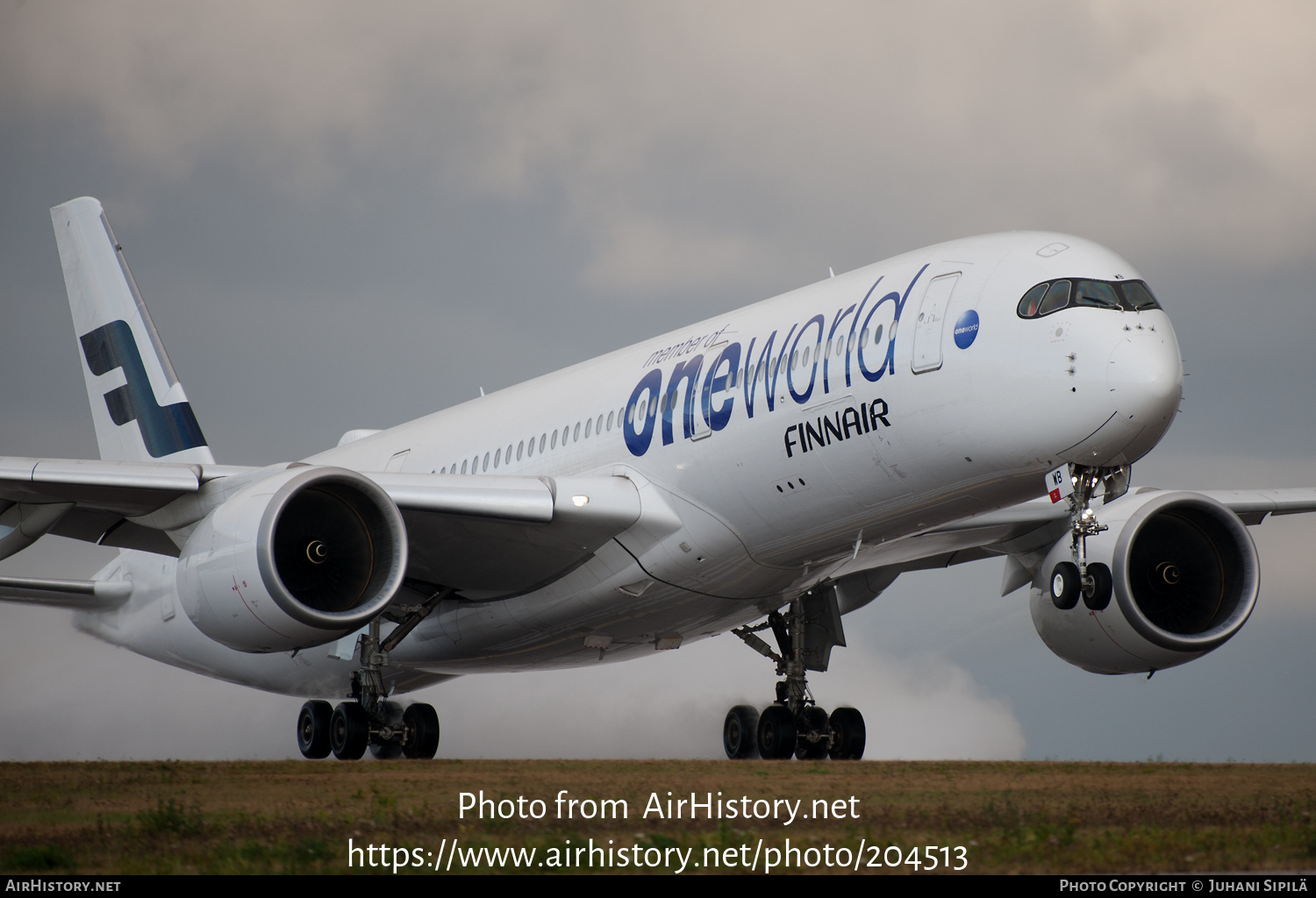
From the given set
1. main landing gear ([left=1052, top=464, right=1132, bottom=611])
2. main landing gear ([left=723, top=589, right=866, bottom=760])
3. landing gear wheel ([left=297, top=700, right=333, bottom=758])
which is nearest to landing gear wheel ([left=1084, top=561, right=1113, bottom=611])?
main landing gear ([left=1052, top=464, right=1132, bottom=611])

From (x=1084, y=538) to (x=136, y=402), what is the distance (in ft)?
55.2

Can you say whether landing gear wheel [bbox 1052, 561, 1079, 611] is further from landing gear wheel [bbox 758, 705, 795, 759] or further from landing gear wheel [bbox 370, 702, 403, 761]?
landing gear wheel [bbox 370, 702, 403, 761]

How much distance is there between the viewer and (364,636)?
1745 cm

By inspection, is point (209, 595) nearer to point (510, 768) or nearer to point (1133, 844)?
point (510, 768)

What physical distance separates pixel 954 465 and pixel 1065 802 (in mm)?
4818

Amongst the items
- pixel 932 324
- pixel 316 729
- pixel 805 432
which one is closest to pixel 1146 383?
pixel 932 324

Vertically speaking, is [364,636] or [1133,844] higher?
[364,636]

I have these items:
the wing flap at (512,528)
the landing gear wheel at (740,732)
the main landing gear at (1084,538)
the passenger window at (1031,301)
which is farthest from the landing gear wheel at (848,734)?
the passenger window at (1031,301)

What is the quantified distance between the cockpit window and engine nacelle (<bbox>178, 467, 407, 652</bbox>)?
680 centimetres

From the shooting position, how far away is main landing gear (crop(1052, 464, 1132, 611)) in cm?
1322

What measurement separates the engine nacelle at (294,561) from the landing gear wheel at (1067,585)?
660 centimetres

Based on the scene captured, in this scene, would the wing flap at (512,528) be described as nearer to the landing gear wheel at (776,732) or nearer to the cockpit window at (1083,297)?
the landing gear wheel at (776,732)

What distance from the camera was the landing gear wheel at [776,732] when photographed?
63.2 feet
